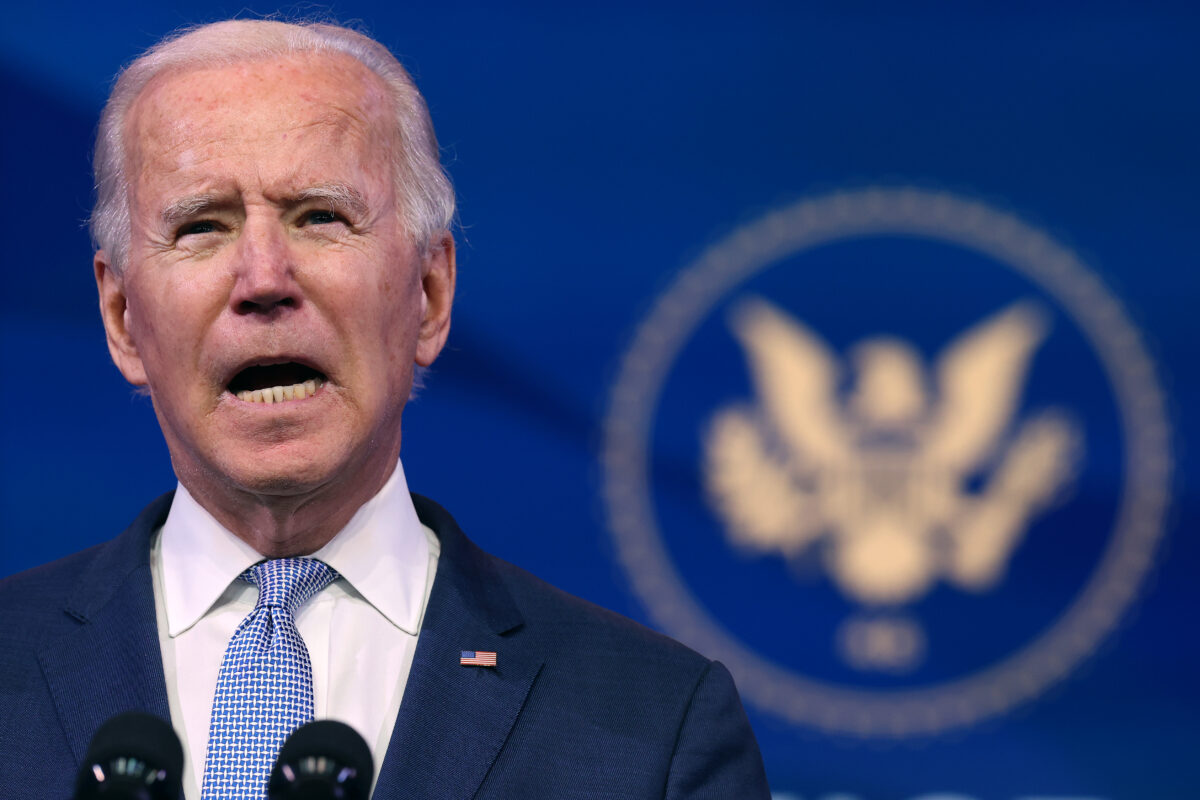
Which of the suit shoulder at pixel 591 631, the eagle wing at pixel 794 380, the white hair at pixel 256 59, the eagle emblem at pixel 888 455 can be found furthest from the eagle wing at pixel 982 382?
the white hair at pixel 256 59

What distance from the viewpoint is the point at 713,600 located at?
9.06 feet

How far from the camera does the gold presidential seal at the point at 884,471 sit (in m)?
2.75

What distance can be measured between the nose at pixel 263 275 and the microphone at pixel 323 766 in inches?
25.0

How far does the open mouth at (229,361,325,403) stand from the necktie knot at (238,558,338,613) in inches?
7.8

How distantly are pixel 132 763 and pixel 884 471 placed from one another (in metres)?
2.07

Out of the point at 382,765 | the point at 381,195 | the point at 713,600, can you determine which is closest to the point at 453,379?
the point at 713,600

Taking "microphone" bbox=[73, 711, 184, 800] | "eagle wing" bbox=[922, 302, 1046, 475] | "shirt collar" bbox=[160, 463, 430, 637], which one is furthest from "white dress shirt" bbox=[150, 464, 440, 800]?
"eagle wing" bbox=[922, 302, 1046, 475]

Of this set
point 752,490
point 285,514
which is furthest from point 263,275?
point 752,490

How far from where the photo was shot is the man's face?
1.52 meters

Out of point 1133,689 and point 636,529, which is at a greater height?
point 636,529

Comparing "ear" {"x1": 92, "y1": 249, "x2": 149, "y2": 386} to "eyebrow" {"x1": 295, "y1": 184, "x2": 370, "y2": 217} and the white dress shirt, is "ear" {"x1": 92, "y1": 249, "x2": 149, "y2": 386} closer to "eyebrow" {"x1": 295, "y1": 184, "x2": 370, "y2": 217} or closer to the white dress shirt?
the white dress shirt

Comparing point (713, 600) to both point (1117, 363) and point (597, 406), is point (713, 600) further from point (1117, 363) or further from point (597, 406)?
point (1117, 363)

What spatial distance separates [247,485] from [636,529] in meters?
1.35

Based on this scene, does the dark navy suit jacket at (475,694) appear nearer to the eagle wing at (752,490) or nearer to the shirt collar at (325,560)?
the shirt collar at (325,560)
